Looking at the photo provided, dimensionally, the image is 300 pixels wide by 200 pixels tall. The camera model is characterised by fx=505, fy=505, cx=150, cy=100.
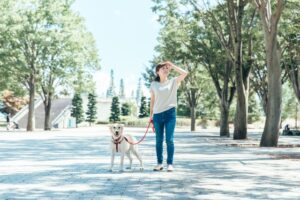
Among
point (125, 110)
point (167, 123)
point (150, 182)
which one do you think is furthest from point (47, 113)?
point (125, 110)

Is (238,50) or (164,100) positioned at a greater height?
(238,50)

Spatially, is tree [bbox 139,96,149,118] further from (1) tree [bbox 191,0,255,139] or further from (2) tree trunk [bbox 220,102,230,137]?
(1) tree [bbox 191,0,255,139]

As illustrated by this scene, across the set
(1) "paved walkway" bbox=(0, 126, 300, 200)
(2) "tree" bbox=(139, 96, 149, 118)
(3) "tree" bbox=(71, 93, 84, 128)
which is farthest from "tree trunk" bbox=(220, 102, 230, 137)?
(2) "tree" bbox=(139, 96, 149, 118)

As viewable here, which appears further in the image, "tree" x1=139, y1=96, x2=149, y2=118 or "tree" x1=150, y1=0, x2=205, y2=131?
"tree" x1=139, y1=96, x2=149, y2=118

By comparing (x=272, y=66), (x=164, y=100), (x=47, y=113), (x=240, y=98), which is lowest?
(x=164, y=100)

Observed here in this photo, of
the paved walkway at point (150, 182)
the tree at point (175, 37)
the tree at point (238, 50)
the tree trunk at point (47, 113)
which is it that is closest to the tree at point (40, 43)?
the tree trunk at point (47, 113)

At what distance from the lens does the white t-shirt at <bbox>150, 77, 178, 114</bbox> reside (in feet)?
29.2

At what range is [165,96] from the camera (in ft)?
29.2

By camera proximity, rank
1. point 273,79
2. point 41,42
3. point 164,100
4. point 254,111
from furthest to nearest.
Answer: point 254,111, point 41,42, point 273,79, point 164,100

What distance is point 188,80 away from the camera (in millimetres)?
49250

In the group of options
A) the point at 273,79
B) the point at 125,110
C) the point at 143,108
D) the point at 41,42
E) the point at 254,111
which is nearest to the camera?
the point at 273,79

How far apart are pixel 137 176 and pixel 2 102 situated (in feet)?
247

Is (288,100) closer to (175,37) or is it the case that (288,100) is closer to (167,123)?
(175,37)

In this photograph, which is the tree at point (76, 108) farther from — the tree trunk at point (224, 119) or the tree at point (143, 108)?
the tree trunk at point (224, 119)
